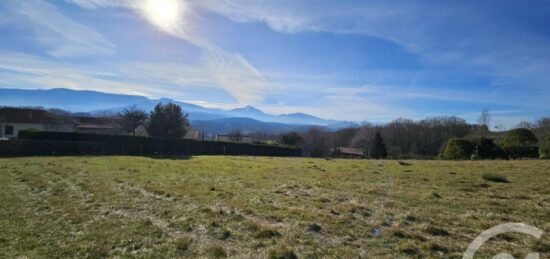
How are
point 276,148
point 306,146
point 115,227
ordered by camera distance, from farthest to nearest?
point 306,146 → point 276,148 → point 115,227

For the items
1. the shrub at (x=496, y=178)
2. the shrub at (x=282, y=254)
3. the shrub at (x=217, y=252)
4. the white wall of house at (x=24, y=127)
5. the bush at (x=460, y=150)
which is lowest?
the shrub at (x=217, y=252)

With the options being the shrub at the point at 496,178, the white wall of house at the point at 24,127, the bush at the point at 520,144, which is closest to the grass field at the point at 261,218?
the shrub at the point at 496,178

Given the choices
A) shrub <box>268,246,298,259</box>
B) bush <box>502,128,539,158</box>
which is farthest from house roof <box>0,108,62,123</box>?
bush <box>502,128,539,158</box>

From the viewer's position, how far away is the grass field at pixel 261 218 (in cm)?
621

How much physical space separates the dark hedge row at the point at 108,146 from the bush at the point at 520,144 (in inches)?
1291

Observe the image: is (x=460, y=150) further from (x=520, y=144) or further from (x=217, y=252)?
(x=217, y=252)

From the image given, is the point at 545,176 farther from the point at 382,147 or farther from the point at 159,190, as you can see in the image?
the point at 382,147

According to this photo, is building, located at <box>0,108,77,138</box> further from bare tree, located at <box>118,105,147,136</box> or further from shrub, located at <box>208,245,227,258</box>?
shrub, located at <box>208,245,227,258</box>

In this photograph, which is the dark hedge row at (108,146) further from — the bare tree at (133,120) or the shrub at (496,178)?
the shrub at (496,178)

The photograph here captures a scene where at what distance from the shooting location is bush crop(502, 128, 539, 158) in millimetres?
39062

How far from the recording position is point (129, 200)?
35.8 ft

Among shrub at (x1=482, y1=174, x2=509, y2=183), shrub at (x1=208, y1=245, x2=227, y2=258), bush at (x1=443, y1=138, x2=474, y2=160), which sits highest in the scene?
bush at (x1=443, y1=138, x2=474, y2=160)

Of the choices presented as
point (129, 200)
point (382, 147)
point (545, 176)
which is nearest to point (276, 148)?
point (382, 147)

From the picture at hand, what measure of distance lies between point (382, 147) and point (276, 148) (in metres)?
20.8
